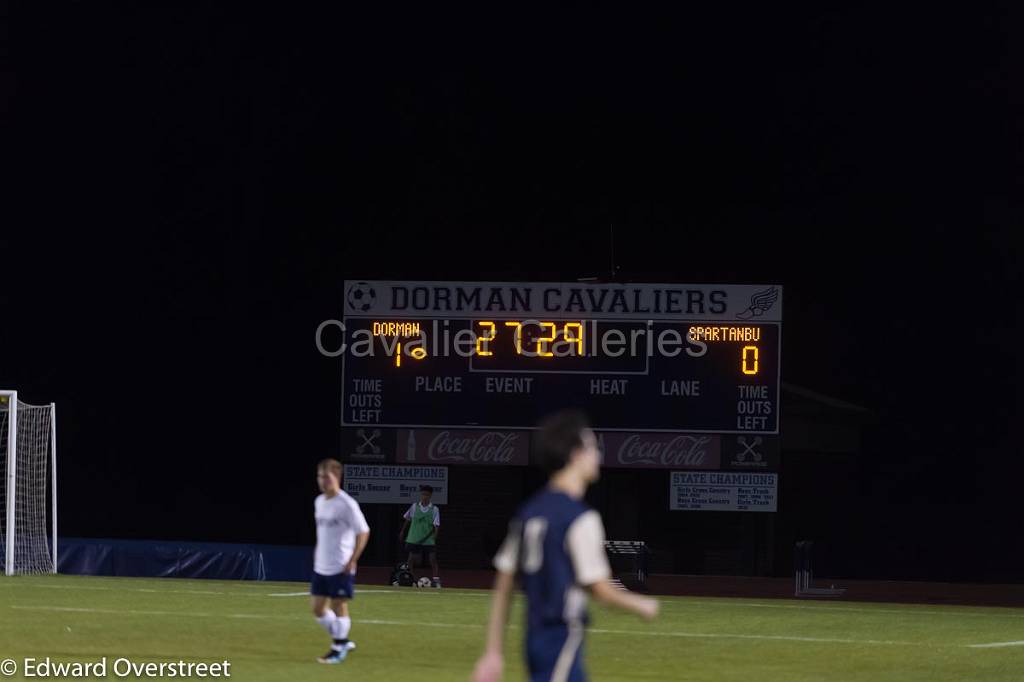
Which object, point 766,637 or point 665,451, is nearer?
point 766,637

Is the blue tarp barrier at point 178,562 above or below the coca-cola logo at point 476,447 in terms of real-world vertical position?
below

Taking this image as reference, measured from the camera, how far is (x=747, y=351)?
27.8 meters

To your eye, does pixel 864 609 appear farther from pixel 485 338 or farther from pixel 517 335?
pixel 485 338

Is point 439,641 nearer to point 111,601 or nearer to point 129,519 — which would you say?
point 111,601

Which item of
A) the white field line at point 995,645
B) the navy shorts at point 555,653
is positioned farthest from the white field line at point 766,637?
the navy shorts at point 555,653

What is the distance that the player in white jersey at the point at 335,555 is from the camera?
14.7m

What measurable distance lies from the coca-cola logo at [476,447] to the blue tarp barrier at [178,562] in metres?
2.85

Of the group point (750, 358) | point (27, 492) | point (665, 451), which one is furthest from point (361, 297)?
point (27, 492)

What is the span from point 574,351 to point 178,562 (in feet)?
22.7

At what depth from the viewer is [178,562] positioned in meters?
28.1

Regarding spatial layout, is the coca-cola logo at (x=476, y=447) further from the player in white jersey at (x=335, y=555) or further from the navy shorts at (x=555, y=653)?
the navy shorts at (x=555, y=653)

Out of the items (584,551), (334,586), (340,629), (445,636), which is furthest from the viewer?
(445,636)

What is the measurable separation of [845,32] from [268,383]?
14004 millimetres

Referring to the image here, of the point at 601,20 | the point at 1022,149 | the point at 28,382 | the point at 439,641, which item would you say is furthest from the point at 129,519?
the point at 439,641
